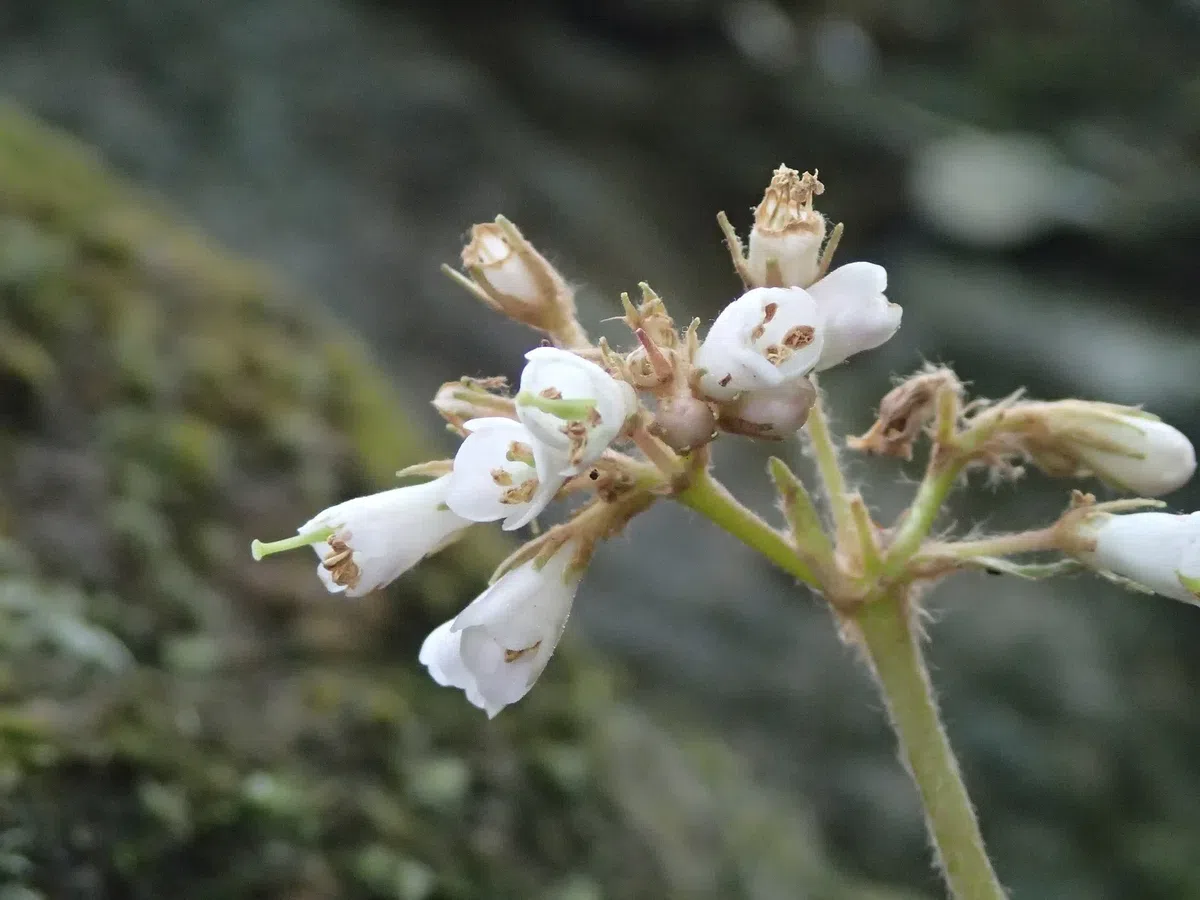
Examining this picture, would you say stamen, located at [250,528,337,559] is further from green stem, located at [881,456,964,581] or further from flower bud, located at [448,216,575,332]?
green stem, located at [881,456,964,581]

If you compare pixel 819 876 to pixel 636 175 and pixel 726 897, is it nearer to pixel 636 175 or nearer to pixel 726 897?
pixel 726 897

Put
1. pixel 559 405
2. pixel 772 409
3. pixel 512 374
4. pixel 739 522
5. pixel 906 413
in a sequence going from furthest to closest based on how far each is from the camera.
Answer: pixel 512 374 → pixel 906 413 → pixel 739 522 → pixel 772 409 → pixel 559 405

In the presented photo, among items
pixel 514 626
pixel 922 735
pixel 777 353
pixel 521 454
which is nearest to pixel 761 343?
pixel 777 353

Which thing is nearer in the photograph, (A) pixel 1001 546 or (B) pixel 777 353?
(B) pixel 777 353

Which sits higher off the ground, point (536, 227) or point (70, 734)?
point (536, 227)

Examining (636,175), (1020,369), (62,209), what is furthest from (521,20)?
(62,209)

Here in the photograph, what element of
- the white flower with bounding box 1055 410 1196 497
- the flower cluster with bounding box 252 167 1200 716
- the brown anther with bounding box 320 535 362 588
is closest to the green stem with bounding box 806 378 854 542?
the flower cluster with bounding box 252 167 1200 716

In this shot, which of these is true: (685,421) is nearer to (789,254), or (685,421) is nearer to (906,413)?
(789,254)
